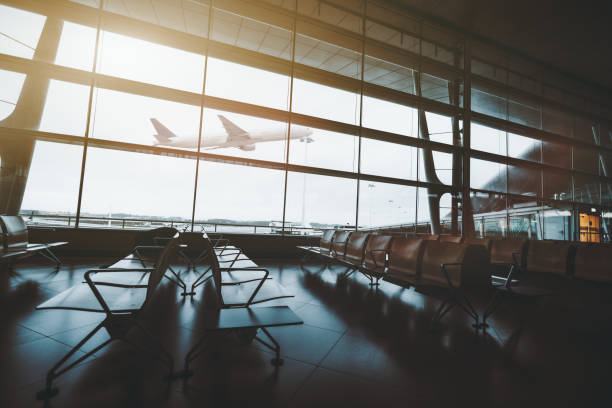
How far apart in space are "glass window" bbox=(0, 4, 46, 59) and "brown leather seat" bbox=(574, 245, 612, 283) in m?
9.58

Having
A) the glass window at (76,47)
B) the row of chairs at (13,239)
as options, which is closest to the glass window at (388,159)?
the glass window at (76,47)

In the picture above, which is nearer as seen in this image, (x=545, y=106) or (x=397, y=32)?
(x=397, y=32)

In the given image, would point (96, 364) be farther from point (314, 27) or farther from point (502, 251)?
point (314, 27)

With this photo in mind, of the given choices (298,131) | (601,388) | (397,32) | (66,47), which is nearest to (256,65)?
(298,131)

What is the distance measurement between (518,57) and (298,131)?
8674 mm

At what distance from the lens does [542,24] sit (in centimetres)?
776

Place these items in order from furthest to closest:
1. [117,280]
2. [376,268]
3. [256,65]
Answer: [256,65], [376,268], [117,280]

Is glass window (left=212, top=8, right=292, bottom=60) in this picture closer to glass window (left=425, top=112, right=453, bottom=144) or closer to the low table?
glass window (left=425, top=112, right=453, bottom=144)

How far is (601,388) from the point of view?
1.57 metres

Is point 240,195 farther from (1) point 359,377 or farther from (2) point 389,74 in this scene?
(2) point 389,74

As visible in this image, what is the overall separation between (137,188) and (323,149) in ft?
14.6

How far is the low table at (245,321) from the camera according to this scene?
4.80 ft

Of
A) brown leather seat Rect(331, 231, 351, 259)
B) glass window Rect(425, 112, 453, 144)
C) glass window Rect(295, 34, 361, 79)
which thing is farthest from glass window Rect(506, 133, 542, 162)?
brown leather seat Rect(331, 231, 351, 259)

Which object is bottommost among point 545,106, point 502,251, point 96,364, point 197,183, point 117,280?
point 96,364
